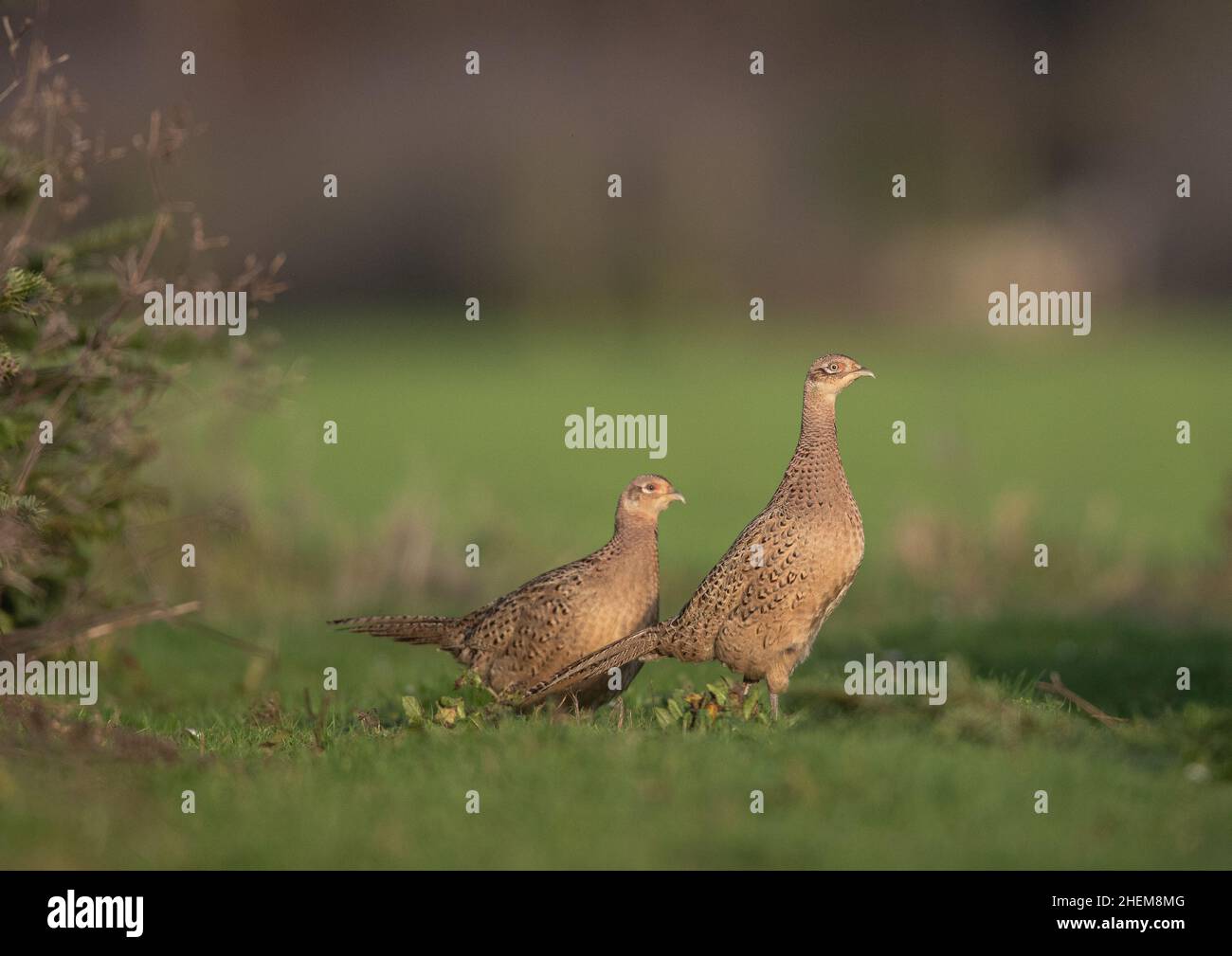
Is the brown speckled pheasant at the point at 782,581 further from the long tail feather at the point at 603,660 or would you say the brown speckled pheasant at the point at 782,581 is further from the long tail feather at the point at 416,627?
the long tail feather at the point at 416,627

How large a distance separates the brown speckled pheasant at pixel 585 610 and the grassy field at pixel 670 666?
1.29 feet

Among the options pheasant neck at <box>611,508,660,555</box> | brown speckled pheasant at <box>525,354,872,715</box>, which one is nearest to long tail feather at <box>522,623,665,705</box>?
brown speckled pheasant at <box>525,354,872,715</box>

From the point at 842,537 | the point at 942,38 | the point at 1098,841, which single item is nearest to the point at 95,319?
the point at 842,537

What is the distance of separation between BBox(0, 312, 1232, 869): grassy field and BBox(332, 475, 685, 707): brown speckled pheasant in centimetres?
39

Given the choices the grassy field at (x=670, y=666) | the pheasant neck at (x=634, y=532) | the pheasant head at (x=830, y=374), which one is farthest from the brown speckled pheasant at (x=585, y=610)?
the pheasant head at (x=830, y=374)

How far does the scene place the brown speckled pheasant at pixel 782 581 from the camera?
28.7ft

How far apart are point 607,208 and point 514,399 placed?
45.3 feet

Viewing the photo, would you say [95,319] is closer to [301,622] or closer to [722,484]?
[301,622]

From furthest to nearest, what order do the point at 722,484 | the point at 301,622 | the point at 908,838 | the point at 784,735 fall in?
the point at 722,484 < the point at 301,622 < the point at 784,735 < the point at 908,838

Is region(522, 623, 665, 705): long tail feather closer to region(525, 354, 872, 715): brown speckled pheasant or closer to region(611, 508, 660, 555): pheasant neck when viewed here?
region(525, 354, 872, 715): brown speckled pheasant

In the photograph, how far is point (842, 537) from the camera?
8758 mm

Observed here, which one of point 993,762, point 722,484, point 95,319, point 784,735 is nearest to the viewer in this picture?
point 993,762

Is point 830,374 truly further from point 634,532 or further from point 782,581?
point 634,532

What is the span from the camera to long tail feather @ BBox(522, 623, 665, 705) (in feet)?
29.0
